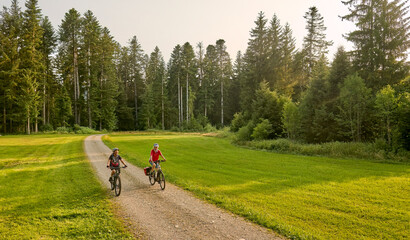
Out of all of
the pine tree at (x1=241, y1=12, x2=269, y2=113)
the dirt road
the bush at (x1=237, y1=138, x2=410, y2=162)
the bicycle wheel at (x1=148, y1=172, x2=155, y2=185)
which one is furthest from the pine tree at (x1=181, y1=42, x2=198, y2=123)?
the dirt road

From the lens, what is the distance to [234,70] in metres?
74.1

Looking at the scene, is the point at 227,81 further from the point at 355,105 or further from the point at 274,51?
the point at 355,105

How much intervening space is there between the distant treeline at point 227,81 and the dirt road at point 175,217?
616 inches

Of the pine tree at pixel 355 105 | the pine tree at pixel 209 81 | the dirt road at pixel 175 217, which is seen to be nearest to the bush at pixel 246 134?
the pine tree at pixel 355 105

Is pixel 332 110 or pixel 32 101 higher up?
pixel 32 101

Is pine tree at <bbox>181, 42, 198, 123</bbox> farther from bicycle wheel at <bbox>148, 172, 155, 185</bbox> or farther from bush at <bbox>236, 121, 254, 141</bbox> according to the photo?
bicycle wheel at <bbox>148, 172, 155, 185</bbox>

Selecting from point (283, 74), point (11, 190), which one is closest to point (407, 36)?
point (283, 74)

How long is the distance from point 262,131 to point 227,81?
146ft

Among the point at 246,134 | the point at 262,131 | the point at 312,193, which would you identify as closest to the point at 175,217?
the point at 312,193

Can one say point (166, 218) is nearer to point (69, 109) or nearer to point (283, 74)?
point (283, 74)

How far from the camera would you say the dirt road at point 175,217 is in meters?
6.77

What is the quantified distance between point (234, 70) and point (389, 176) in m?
65.0

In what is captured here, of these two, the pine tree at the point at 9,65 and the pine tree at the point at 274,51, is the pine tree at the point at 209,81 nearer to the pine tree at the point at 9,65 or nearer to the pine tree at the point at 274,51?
the pine tree at the point at 274,51

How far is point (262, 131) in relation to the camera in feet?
91.6
